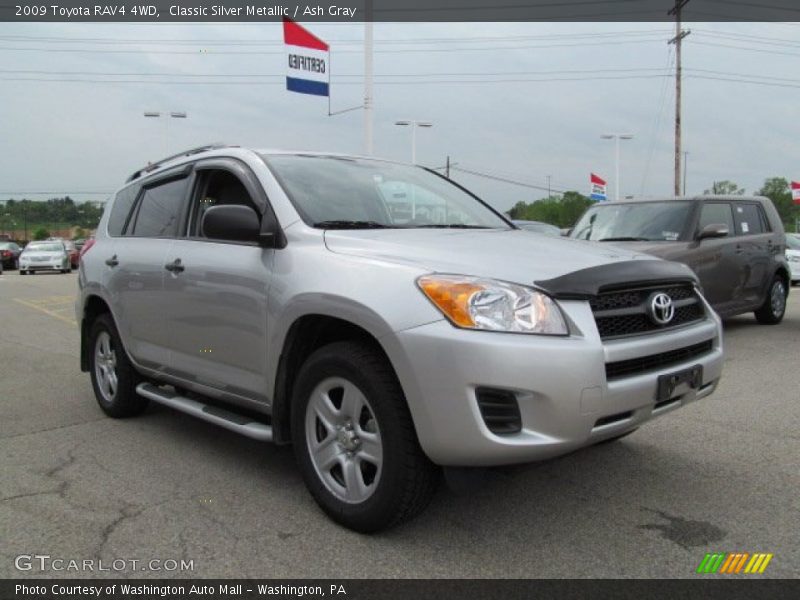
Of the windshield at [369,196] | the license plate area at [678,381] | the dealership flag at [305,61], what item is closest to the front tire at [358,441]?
the windshield at [369,196]

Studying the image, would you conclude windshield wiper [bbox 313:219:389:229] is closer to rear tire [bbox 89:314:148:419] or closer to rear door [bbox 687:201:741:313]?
rear tire [bbox 89:314:148:419]

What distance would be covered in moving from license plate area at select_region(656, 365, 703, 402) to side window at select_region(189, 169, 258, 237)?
8.32 ft

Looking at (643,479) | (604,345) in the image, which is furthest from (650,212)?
(604,345)

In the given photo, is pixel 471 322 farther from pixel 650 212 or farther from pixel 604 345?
pixel 650 212

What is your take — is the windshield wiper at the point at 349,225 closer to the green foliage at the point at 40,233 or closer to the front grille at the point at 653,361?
the front grille at the point at 653,361

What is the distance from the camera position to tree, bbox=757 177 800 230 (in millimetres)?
69000

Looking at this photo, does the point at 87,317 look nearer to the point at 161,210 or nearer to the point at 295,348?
the point at 161,210

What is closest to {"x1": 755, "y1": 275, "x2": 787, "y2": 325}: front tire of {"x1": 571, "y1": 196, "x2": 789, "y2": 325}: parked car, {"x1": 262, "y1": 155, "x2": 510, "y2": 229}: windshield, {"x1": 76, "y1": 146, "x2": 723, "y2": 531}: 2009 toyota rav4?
{"x1": 571, "y1": 196, "x2": 789, "y2": 325}: parked car

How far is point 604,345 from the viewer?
2768mm

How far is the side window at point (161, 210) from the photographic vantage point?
4.48 metres

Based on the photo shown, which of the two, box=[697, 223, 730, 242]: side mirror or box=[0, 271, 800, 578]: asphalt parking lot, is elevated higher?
box=[697, 223, 730, 242]: side mirror

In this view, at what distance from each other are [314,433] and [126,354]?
2.22 meters

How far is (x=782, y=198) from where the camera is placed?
2970 inches

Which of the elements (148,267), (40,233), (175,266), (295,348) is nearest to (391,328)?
(295,348)
